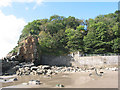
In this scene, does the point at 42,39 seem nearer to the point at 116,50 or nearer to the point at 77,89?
the point at 116,50

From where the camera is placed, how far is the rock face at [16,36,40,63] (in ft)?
81.7

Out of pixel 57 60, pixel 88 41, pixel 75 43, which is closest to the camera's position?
pixel 57 60

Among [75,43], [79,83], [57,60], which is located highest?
[75,43]

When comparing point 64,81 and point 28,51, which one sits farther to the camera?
point 28,51

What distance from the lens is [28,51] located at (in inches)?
1017

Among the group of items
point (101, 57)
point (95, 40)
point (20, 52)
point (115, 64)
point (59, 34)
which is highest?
point (59, 34)

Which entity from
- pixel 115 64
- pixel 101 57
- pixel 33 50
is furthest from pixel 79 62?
pixel 33 50

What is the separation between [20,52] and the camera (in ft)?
81.4

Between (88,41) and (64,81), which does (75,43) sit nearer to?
(88,41)

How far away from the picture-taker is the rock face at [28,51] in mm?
24906

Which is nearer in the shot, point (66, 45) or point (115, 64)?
point (115, 64)

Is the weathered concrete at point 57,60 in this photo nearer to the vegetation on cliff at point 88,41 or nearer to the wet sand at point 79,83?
the vegetation on cliff at point 88,41

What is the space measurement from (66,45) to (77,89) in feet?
93.7

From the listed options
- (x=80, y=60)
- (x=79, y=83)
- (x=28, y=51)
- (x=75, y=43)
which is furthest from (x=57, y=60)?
(x=79, y=83)
